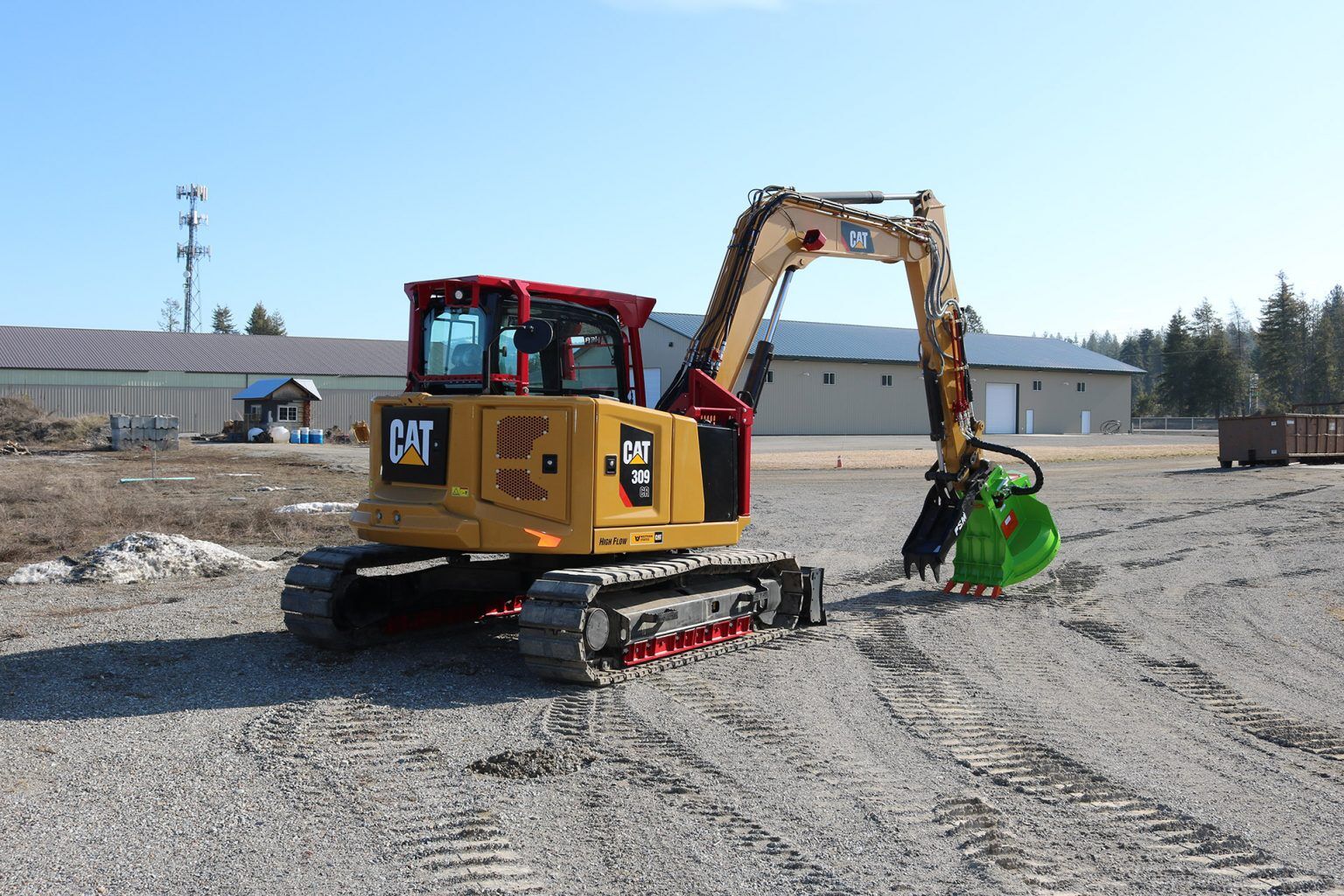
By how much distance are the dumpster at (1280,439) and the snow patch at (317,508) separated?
1066 inches

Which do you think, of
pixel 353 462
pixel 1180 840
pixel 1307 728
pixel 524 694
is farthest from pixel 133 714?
pixel 353 462

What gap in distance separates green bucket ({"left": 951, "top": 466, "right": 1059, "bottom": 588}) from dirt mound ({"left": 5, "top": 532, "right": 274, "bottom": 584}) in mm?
8317

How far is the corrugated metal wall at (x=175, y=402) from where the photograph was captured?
60625 mm

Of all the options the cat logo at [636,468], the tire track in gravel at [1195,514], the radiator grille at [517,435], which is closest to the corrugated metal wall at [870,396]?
the tire track in gravel at [1195,514]

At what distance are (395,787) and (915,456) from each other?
3631cm

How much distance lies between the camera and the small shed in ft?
175

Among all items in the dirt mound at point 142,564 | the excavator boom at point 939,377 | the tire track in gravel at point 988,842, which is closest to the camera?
the tire track in gravel at point 988,842

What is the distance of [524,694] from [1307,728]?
16.8ft

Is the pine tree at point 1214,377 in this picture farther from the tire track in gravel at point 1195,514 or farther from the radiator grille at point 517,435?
the radiator grille at point 517,435

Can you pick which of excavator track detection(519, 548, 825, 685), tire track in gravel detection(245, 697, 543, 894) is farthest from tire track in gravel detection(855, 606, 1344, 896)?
tire track in gravel detection(245, 697, 543, 894)

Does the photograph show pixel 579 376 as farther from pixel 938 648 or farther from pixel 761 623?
pixel 938 648

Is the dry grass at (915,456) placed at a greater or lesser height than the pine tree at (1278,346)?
lesser

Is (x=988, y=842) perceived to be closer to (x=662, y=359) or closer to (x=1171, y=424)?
(x=662, y=359)

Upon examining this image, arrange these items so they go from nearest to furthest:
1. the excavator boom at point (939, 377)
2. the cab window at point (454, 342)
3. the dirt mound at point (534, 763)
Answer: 1. the dirt mound at point (534, 763)
2. the cab window at point (454, 342)
3. the excavator boom at point (939, 377)
